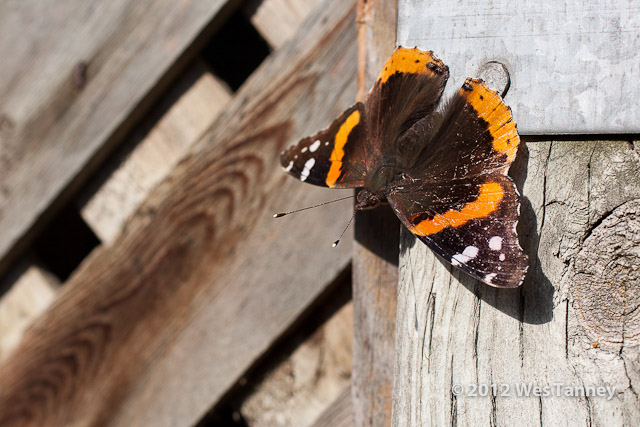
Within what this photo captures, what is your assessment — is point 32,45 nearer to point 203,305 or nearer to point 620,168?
point 203,305

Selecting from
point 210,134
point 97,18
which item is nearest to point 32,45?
point 97,18

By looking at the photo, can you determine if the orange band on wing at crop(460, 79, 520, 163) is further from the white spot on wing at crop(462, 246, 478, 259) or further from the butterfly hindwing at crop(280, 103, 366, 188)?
the butterfly hindwing at crop(280, 103, 366, 188)

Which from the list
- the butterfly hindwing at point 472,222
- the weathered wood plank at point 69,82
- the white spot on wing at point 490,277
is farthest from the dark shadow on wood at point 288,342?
the weathered wood plank at point 69,82

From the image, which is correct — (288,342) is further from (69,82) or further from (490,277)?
(69,82)

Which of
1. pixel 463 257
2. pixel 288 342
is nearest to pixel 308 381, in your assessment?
pixel 288 342

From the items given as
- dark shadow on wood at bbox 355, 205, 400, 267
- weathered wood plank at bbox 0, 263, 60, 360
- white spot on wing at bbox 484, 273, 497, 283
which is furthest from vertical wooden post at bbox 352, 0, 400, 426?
weathered wood plank at bbox 0, 263, 60, 360

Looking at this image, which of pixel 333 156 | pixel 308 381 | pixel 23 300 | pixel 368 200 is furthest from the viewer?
pixel 23 300
